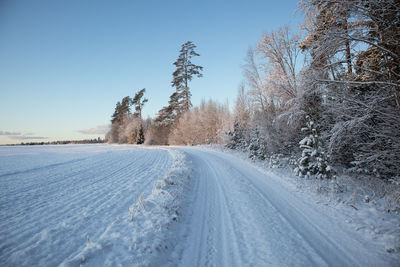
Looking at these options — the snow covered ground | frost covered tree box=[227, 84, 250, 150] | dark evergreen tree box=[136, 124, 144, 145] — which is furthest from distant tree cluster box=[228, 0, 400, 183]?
dark evergreen tree box=[136, 124, 144, 145]

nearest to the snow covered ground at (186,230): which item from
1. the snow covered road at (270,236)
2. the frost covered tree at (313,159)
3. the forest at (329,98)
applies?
the snow covered road at (270,236)

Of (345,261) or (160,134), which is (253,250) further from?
(160,134)

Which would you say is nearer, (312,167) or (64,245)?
(64,245)

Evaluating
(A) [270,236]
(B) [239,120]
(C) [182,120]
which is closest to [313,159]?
(A) [270,236]

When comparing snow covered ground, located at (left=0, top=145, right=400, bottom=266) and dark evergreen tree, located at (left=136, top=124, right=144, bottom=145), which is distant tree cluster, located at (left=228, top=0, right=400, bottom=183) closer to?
snow covered ground, located at (left=0, top=145, right=400, bottom=266)

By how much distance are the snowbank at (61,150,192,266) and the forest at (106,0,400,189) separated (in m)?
5.31

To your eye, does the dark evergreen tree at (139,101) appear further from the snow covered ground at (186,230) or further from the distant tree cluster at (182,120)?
the snow covered ground at (186,230)

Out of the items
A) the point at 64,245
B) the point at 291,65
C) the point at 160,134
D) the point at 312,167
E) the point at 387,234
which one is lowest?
the point at 64,245

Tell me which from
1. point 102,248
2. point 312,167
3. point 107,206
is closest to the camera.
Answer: point 102,248

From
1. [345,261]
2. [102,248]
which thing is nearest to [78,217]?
[102,248]

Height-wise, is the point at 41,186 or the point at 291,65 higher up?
the point at 291,65

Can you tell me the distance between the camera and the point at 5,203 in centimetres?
535

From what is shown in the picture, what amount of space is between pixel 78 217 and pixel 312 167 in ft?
28.2

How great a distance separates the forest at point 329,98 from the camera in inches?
161
